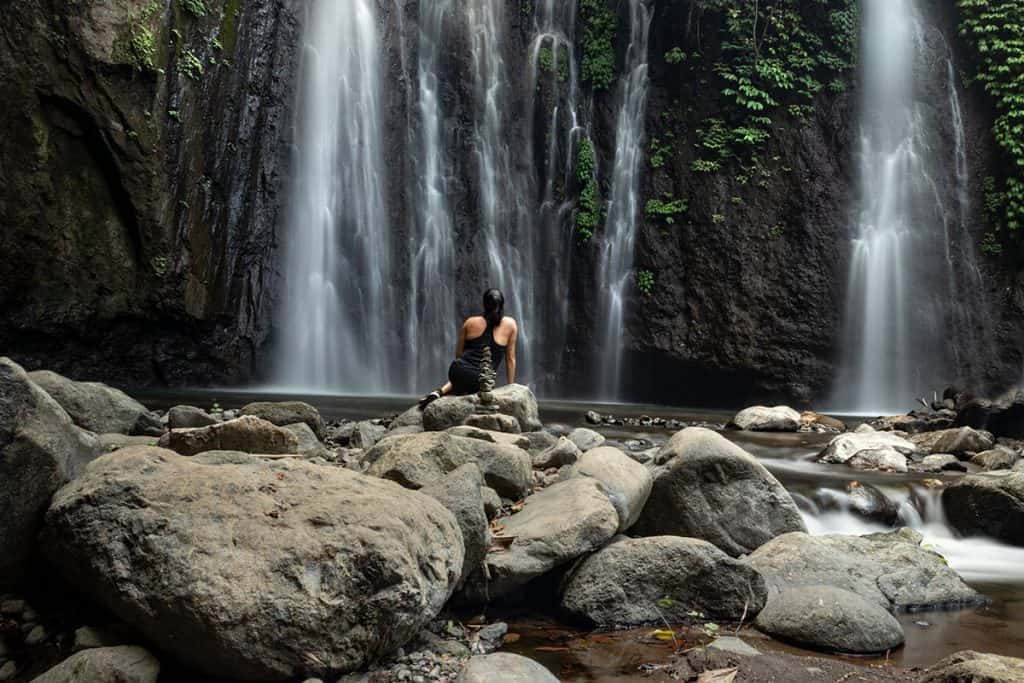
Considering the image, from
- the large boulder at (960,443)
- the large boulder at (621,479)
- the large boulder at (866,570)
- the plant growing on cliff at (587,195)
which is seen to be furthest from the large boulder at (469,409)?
the plant growing on cliff at (587,195)

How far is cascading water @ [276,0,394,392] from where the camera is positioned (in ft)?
51.0

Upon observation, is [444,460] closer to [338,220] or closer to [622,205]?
[338,220]

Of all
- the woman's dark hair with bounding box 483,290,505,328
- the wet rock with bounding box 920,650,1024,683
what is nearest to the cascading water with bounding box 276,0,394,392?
the woman's dark hair with bounding box 483,290,505,328

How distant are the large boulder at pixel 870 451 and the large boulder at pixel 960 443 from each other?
30 cm

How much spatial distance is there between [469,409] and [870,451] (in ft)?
15.4

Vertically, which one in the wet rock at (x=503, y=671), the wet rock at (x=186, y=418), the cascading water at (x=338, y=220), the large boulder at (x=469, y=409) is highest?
the cascading water at (x=338, y=220)

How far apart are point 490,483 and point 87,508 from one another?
225 cm

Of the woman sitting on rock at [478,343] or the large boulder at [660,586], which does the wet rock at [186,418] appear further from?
the large boulder at [660,586]

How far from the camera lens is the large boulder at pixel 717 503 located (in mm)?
4547

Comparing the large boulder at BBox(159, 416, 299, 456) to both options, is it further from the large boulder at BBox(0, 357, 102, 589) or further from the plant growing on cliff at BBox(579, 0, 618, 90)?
the plant growing on cliff at BBox(579, 0, 618, 90)

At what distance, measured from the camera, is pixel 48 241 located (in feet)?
41.4

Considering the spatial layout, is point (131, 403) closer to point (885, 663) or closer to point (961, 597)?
point (885, 663)

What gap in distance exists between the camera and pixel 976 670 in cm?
260

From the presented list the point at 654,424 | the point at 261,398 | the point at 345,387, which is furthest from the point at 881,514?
the point at 345,387
